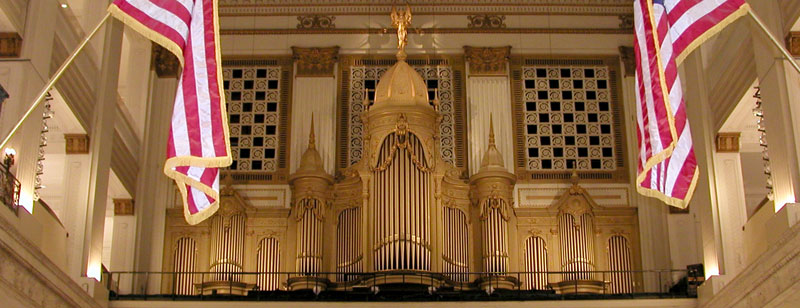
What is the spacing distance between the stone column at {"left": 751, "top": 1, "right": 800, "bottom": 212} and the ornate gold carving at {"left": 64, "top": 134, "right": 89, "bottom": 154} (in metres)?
11.1

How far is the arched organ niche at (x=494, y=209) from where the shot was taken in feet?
67.6

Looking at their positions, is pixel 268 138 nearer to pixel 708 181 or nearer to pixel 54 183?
pixel 54 183

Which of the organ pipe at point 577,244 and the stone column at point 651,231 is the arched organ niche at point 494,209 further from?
the stone column at point 651,231

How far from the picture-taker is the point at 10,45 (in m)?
15.5

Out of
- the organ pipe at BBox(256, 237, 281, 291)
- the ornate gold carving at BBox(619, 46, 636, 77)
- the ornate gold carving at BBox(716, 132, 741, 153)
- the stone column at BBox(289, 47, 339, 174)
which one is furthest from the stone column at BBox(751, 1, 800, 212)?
the organ pipe at BBox(256, 237, 281, 291)

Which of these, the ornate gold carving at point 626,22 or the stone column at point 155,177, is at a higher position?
the ornate gold carving at point 626,22

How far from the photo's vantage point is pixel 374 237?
20.2m

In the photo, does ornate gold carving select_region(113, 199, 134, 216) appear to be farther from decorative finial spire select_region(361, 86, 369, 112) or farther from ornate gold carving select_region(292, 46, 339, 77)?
decorative finial spire select_region(361, 86, 369, 112)

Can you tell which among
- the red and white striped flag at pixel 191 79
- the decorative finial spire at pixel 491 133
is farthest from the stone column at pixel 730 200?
the red and white striped flag at pixel 191 79

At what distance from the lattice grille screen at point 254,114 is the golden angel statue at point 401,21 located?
289cm

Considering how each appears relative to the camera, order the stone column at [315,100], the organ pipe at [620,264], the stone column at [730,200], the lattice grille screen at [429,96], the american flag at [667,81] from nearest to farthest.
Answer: the american flag at [667,81] < the stone column at [730,200] < the organ pipe at [620,264] < the stone column at [315,100] < the lattice grille screen at [429,96]

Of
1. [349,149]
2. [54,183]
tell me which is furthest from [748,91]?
[54,183]

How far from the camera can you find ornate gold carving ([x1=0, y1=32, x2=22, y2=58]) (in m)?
15.5

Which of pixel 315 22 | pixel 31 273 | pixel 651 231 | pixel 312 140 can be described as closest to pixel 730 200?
pixel 651 231
